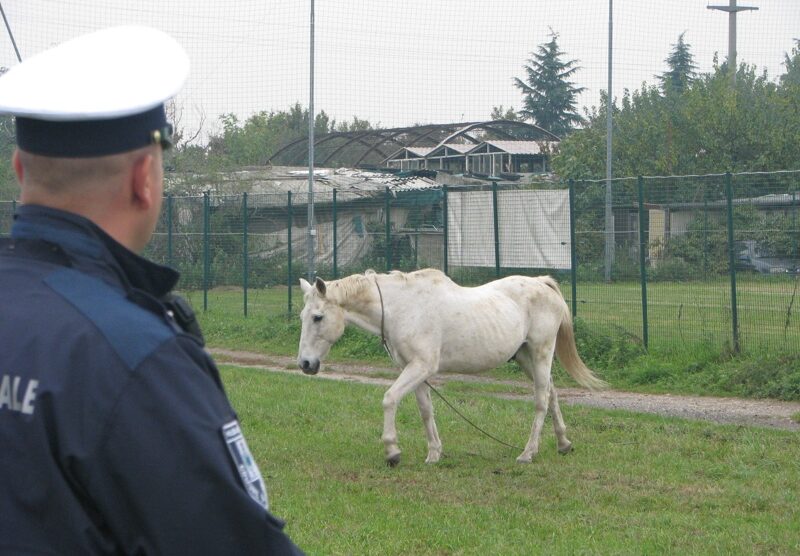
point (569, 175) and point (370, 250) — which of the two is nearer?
point (370, 250)

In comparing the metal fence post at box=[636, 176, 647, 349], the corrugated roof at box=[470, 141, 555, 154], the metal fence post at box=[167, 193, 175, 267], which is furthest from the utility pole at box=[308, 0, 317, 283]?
the corrugated roof at box=[470, 141, 555, 154]

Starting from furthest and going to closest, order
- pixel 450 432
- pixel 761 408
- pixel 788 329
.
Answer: pixel 788 329
pixel 761 408
pixel 450 432

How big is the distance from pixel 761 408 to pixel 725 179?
3.51m

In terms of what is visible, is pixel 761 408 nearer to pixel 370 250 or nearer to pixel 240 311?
pixel 370 250

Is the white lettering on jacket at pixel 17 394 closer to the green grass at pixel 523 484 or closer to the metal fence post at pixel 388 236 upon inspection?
A: the green grass at pixel 523 484

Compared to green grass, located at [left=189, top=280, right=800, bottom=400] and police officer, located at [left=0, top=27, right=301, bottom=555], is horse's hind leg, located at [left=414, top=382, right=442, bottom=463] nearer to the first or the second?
green grass, located at [left=189, top=280, right=800, bottom=400]

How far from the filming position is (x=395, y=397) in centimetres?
955

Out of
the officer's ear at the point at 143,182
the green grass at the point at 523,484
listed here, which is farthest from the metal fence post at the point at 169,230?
the officer's ear at the point at 143,182

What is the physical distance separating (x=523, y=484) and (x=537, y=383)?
186cm

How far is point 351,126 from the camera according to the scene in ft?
223

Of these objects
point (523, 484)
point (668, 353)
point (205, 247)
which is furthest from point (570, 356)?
point (205, 247)

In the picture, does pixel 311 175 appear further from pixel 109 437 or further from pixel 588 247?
pixel 109 437

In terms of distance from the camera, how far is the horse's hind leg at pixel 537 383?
9.64m

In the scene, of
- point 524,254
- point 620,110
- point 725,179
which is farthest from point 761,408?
point 620,110
